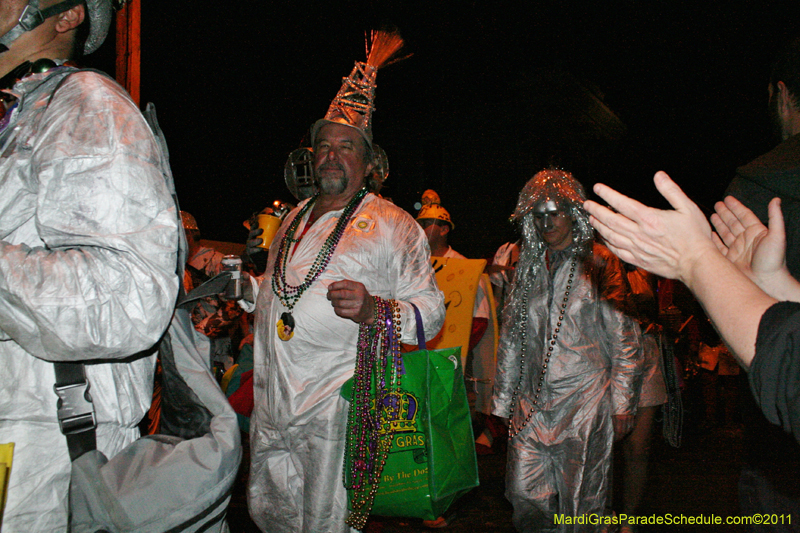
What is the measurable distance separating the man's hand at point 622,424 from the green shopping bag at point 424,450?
1522 mm

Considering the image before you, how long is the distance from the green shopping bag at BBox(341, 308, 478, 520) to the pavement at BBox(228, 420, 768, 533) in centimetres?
111

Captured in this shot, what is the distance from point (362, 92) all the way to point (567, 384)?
7.59 feet

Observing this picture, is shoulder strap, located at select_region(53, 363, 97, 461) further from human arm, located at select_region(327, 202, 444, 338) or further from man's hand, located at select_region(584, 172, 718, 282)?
human arm, located at select_region(327, 202, 444, 338)

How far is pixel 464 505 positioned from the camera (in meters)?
4.55

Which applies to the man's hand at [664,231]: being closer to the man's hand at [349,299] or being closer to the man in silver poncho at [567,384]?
the man's hand at [349,299]

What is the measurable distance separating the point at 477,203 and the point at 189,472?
15.6 metres

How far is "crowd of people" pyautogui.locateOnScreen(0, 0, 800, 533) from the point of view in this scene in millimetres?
1189

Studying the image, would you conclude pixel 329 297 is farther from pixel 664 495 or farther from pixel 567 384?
pixel 664 495

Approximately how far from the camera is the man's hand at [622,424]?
3.55 m

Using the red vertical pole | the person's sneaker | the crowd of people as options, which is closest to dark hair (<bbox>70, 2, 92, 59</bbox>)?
the crowd of people

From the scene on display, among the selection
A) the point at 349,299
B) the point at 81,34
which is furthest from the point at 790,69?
the point at 81,34

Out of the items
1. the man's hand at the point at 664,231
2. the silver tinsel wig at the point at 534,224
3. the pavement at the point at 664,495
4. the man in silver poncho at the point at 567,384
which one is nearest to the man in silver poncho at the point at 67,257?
the man's hand at the point at 664,231

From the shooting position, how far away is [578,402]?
3.58m

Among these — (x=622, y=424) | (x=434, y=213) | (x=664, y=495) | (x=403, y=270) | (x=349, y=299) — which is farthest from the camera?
(x=434, y=213)
